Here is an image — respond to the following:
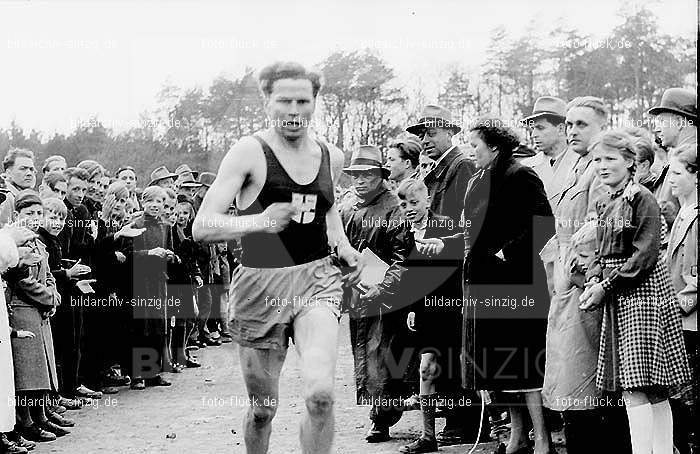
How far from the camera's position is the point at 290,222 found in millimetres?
4977

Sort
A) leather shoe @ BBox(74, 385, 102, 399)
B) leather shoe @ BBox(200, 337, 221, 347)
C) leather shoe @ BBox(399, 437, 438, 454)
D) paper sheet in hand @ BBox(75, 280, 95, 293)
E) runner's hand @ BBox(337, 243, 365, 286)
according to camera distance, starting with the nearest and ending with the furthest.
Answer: runner's hand @ BBox(337, 243, 365, 286) → leather shoe @ BBox(399, 437, 438, 454) → paper sheet in hand @ BBox(75, 280, 95, 293) → leather shoe @ BBox(74, 385, 102, 399) → leather shoe @ BBox(200, 337, 221, 347)

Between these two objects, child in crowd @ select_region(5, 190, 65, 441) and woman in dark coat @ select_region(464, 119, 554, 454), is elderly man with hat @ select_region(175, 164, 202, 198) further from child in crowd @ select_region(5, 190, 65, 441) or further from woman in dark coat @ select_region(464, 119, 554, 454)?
woman in dark coat @ select_region(464, 119, 554, 454)

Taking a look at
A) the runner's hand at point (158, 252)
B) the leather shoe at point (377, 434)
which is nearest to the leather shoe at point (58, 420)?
the leather shoe at point (377, 434)

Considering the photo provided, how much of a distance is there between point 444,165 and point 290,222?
2.42 m

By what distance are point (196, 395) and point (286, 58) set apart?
188 inches

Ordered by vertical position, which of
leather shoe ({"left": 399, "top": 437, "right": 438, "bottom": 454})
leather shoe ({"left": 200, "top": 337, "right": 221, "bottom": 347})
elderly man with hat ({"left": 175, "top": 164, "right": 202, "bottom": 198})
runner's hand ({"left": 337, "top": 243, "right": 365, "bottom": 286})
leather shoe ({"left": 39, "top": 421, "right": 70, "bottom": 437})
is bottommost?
leather shoe ({"left": 200, "top": 337, "right": 221, "bottom": 347})

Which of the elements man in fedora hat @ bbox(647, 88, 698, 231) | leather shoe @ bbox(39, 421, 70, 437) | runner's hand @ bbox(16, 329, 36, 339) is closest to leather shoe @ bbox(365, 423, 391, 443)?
leather shoe @ bbox(39, 421, 70, 437)

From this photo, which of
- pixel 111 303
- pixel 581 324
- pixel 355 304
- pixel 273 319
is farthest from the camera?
pixel 111 303

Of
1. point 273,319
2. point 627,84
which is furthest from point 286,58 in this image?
point 627,84

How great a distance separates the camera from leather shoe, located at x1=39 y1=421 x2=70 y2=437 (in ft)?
23.9

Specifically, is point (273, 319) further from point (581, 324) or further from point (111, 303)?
point (111, 303)

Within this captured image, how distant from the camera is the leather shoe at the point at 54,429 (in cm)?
728

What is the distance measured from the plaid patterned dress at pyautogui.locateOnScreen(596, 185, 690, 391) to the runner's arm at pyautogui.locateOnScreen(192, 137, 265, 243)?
6.72ft

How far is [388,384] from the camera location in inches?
278
